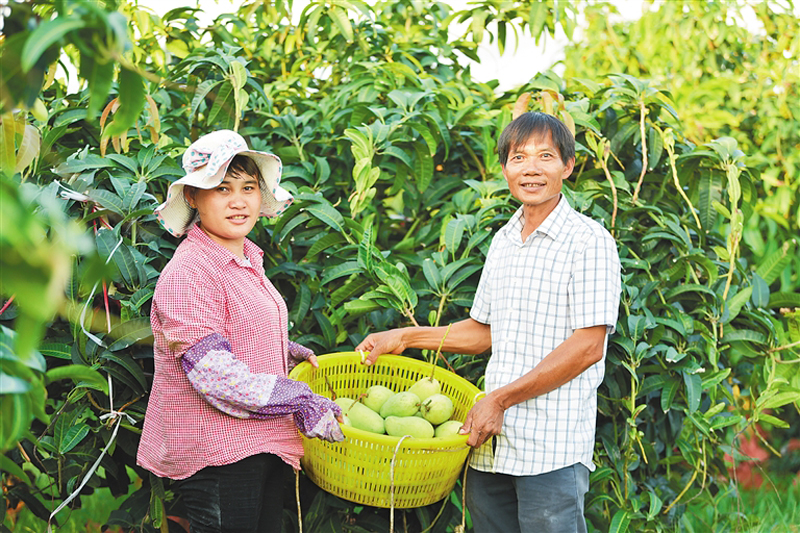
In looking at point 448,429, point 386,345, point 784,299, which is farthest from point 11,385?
point 784,299

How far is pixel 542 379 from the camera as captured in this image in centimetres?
181

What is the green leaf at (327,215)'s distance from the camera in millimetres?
2352

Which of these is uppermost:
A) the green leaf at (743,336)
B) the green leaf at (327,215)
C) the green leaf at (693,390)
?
the green leaf at (327,215)

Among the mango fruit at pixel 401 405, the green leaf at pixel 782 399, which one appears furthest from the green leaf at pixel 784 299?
the mango fruit at pixel 401 405

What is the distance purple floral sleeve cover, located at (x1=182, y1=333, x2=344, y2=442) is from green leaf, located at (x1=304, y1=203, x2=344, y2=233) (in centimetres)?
73

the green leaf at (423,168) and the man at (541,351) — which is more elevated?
the green leaf at (423,168)

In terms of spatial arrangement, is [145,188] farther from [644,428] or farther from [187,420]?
[644,428]

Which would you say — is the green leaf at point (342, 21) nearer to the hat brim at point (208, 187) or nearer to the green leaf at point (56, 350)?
the hat brim at point (208, 187)

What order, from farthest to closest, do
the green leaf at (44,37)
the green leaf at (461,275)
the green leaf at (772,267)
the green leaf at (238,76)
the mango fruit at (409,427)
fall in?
the green leaf at (772,267) < the green leaf at (238,76) < the green leaf at (461,275) < the mango fruit at (409,427) < the green leaf at (44,37)

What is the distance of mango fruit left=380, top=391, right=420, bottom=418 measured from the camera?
6.49ft

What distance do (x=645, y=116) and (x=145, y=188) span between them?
175 centimetres

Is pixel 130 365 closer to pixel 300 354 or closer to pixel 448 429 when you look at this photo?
pixel 300 354

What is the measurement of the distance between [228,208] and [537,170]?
2.72 ft

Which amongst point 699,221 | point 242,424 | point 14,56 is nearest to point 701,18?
point 699,221
